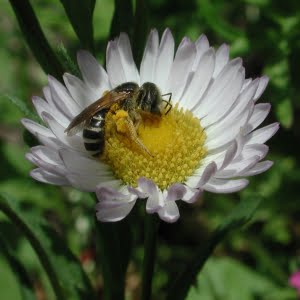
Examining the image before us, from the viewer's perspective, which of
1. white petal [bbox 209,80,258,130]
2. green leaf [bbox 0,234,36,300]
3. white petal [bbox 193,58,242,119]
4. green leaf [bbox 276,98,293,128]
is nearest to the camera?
white petal [bbox 209,80,258,130]

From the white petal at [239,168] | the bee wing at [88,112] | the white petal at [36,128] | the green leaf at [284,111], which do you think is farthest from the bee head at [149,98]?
the green leaf at [284,111]

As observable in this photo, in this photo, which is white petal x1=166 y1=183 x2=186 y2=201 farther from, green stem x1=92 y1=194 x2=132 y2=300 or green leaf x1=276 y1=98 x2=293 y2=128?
green leaf x1=276 y1=98 x2=293 y2=128

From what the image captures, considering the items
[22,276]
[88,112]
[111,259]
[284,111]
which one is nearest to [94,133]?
[88,112]

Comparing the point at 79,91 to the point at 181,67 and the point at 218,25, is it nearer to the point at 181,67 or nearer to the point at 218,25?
the point at 181,67

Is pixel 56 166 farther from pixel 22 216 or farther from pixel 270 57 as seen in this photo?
pixel 270 57

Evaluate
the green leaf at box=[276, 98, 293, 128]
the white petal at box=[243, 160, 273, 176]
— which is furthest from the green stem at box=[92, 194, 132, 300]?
the green leaf at box=[276, 98, 293, 128]

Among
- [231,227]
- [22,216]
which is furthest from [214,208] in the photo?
[22,216]
